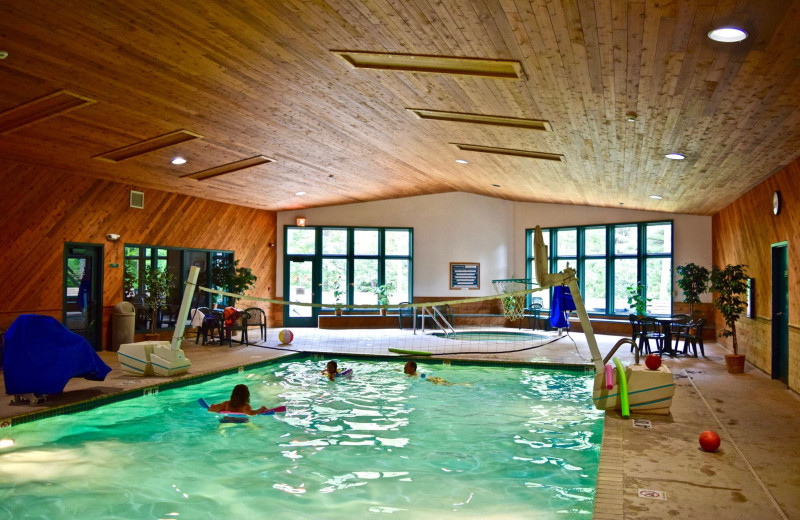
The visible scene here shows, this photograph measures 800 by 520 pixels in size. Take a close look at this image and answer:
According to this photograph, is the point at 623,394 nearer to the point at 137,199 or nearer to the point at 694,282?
the point at 694,282

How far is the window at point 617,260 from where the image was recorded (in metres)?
14.1

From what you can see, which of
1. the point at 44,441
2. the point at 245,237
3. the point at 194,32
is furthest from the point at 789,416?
the point at 245,237

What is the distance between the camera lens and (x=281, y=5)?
4.90 metres

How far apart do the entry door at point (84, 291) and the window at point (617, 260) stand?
9.04 metres

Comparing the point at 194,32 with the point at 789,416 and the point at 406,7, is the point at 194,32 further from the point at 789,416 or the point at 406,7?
the point at 789,416

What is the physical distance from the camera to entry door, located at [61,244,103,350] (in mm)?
10258

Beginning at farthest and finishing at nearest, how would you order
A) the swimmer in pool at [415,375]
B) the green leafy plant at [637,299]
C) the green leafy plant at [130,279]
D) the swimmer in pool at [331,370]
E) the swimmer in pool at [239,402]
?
the green leafy plant at [637,299] < the green leafy plant at [130,279] < the swimmer in pool at [331,370] < the swimmer in pool at [415,375] < the swimmer in pool at [239,402]

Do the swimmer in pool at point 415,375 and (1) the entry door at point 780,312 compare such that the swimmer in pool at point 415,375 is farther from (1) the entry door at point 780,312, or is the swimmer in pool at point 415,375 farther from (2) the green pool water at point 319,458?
(1) the entry door at point 780,312

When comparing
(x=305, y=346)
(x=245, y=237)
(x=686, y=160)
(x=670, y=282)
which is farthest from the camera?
(x=245, y=237)

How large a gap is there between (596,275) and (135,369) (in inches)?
418

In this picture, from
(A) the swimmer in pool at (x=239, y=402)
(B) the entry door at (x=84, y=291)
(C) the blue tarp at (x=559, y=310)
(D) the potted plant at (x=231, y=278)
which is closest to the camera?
(A) the swimmer in pool at (x=239, y=402)

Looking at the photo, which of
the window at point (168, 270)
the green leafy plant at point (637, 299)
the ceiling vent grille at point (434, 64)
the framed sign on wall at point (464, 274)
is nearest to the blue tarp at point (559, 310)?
the green leafy plant at point (637, 299)

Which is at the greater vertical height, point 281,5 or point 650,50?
point 281,5

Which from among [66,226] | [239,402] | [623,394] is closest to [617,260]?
[623,394]
